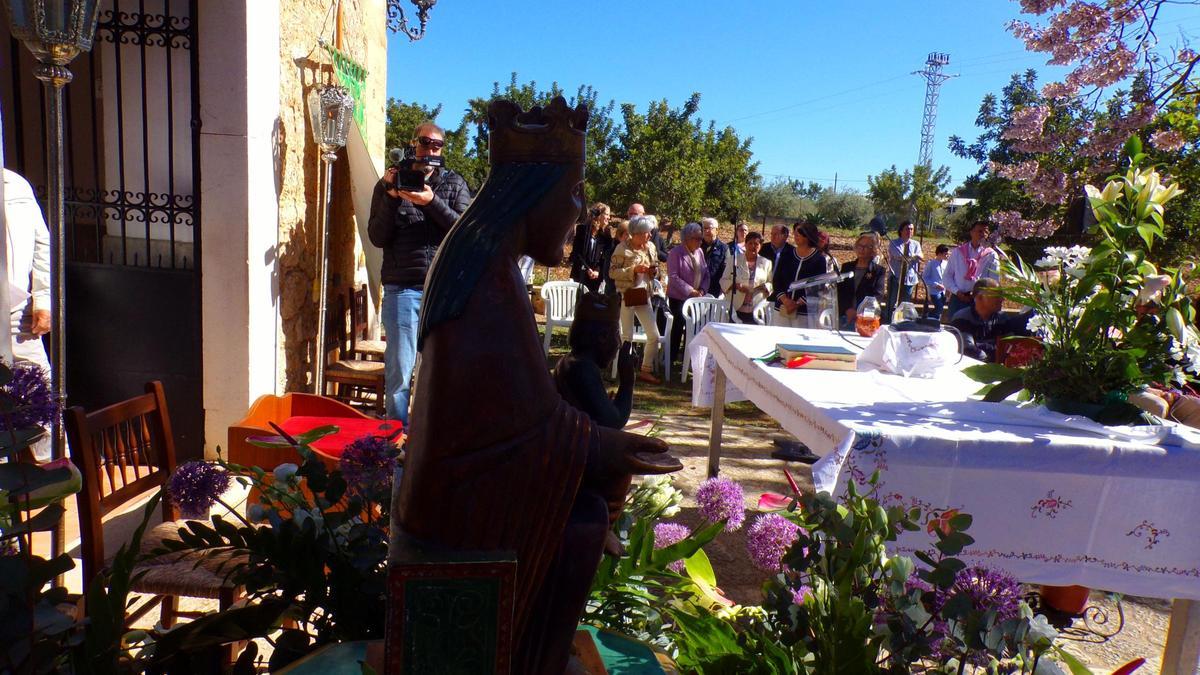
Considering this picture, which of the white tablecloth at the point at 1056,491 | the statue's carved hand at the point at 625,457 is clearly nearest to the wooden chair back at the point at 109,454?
the statue's carved hand at the point at 625,457

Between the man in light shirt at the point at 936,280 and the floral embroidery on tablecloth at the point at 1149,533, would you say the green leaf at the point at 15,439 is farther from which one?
the man in light shirt at the point at 936,280

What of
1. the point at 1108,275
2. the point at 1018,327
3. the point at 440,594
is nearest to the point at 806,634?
the point at 440,594

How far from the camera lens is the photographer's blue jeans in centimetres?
502

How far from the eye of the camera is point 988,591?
1.34m

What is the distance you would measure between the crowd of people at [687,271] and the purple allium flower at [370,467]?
129 inches

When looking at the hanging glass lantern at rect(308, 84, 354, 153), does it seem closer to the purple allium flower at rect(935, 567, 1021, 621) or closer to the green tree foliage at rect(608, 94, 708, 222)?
the purple allium flower at rect(935, 567, 1021, 621)

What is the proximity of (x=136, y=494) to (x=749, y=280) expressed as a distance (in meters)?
7.26

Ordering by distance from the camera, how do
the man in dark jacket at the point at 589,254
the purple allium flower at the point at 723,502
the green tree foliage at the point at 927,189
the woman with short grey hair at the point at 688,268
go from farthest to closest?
the green tree foliage at the point at 927,189
the woman with short grey hair at the point at 688,268
the man in dark jacket at the point at 589,254
the purple allium flower at the point at 723,502

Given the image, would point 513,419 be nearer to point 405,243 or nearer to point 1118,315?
point 1118,315

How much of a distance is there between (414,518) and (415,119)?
24.8m

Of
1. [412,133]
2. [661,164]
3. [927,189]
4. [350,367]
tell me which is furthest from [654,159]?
[927,189]

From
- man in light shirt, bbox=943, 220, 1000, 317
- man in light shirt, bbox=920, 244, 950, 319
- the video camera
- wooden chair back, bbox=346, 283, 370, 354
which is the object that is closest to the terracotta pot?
the video camera

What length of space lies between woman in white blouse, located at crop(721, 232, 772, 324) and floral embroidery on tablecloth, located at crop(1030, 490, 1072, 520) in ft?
20.8

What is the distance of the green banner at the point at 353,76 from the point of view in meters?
5.63
